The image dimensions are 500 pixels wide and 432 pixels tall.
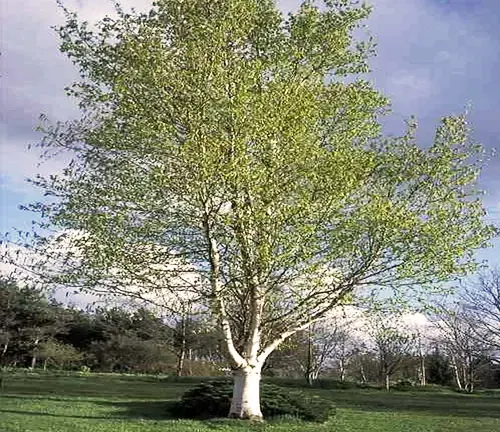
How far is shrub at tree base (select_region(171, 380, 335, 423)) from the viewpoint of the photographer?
47.8ft

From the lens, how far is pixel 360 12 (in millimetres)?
14672

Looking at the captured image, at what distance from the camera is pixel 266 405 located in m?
14.5

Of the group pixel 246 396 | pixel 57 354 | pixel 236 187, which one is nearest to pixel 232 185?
pixel 236 187

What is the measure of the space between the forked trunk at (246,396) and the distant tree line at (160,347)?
22.3 meters

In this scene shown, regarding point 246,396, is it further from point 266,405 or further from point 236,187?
point 236,187

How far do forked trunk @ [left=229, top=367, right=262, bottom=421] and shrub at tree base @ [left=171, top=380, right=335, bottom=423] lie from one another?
35.8 inches

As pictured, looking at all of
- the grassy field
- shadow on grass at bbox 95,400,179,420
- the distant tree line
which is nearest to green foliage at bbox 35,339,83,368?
the distant tree line

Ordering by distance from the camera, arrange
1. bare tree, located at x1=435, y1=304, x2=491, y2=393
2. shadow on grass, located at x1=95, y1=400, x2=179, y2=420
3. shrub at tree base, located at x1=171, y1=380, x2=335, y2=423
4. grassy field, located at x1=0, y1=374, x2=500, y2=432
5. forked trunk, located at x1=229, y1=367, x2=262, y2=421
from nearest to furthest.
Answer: grassy field, located at x1=0, y1=374, x2=500, y2=432 < forked trunk, located at x1=229, y1=367, x2=262, y2=421 < shadow on grass, located at x1=95, y1=400, x2=179, y2=420 < shrub at tree base, located at x1=171, y1=380, x2=335, y2=423 < bare tree, located at x1=435, y1=304, x2=491, y2=393

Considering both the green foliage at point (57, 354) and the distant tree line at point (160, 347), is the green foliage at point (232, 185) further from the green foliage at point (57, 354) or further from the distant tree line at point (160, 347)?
the green foliage at point (57, 354)

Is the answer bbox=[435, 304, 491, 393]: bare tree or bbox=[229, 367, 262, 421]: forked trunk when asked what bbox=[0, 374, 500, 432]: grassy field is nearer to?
bbox=[229, 367, 262, 421]: forked trunk

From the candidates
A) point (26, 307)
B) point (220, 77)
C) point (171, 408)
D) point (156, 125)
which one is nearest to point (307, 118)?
point (220, 77)

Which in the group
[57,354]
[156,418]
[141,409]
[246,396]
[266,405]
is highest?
[57,354]

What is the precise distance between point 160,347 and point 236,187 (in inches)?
1228

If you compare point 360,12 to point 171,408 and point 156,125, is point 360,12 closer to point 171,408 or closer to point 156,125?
point 156,125
